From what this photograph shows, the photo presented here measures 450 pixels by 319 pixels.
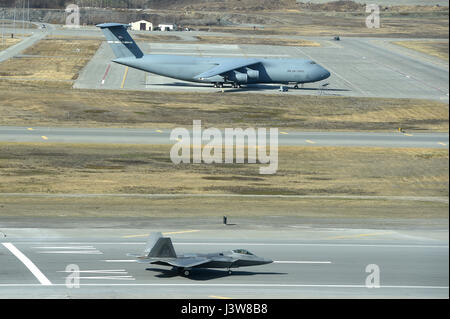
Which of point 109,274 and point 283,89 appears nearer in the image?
point 109,274

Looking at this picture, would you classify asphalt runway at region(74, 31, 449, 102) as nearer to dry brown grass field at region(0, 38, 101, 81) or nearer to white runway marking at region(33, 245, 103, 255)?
dry brown grass field at region(0, 38, 101, 81)

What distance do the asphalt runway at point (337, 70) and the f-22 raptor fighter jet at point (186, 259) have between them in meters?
53.1

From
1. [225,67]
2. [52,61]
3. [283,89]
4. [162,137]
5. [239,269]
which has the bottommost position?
[239,269]

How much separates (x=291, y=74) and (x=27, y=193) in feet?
205

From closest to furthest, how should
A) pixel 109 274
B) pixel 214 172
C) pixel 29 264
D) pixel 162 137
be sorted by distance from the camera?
pixel 109 274
pixel 29 264
pixel 214 172
pixel 162 137

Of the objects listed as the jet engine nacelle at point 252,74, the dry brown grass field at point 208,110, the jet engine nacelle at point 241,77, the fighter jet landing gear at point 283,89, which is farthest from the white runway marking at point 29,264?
the fighter jet landing gear at point 283,89

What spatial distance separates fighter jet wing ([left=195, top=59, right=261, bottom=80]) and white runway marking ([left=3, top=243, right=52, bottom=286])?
6944 centimetres

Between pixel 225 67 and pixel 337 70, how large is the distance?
102 ft

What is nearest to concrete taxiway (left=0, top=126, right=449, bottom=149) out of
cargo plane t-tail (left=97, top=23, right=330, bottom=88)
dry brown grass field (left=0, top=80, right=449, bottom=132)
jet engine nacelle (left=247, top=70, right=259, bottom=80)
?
dry brown grass field (left=0, top=80, right=449, bottom=132)

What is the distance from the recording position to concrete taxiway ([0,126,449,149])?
78.6 metres

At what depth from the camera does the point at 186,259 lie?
39688mm

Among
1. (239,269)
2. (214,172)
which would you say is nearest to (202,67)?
(214,172)

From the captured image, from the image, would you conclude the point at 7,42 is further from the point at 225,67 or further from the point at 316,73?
the point at 316,73

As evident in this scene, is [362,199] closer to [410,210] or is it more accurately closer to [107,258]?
[410,210]
